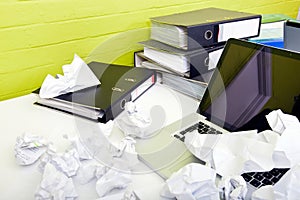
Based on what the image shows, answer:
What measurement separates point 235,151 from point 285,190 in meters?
0.16

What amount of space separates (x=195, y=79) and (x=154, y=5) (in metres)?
0.44

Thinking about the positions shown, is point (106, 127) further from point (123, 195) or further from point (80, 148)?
point (123, 195)

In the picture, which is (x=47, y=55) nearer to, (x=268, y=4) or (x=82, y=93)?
(x=82, y=93)

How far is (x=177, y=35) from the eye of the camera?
1057 mm

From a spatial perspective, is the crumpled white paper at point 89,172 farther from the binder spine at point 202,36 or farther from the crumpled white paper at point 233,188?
the binder spine at point 202,36

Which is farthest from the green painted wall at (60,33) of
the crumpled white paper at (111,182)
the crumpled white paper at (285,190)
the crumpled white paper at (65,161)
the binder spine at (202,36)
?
the crumpled white paper at (285,190)

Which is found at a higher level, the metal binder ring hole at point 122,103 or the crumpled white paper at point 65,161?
the metal binder ring hole at point 122,103

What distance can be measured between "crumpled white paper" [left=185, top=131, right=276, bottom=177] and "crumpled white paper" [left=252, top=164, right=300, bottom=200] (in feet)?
0.25

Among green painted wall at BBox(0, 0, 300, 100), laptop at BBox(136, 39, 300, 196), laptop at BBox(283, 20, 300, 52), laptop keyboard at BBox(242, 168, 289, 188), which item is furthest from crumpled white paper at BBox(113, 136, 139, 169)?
laptop at BBox(283, 20, 300, 52)

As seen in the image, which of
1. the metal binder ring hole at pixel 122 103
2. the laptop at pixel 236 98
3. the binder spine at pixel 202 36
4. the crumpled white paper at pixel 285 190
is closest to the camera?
the crumpled white paper at pixel 285 190

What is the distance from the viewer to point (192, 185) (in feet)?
1.93

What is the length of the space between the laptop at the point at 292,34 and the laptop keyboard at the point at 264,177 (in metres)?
0.55

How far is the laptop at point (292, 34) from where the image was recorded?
1.04m

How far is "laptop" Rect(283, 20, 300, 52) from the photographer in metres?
1.04
